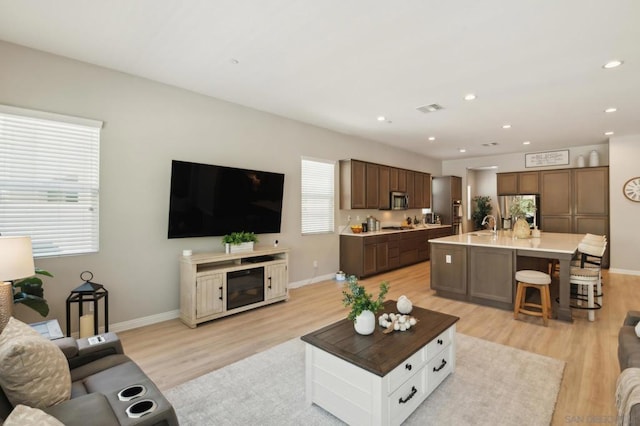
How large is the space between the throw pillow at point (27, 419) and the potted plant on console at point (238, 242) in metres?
3.20

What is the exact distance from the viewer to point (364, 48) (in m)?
2.95

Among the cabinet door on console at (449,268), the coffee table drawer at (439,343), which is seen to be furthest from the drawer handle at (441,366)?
the cabinet door on console at (449,268)

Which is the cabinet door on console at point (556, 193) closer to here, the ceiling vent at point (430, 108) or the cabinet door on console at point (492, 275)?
the cabinet door on console at point (492, 275)

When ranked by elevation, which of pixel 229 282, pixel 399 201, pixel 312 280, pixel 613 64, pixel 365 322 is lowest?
pixel 312 280

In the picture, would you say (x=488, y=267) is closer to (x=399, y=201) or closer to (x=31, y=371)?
(x=399, y=201)

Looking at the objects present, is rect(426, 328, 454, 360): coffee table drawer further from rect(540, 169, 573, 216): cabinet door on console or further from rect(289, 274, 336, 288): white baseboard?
rect(540, 169, 573, 216): cabinet door on console

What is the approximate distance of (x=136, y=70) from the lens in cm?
347

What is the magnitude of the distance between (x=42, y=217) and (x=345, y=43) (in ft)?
11.1

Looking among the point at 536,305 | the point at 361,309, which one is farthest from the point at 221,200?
the point at 536,305

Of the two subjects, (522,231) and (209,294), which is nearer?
(209,294)

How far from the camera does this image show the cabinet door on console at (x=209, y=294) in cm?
367

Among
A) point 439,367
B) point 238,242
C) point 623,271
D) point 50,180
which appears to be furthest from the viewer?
point 623,271

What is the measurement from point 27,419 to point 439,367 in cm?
239

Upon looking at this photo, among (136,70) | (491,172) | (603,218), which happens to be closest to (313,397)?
(136,70)
